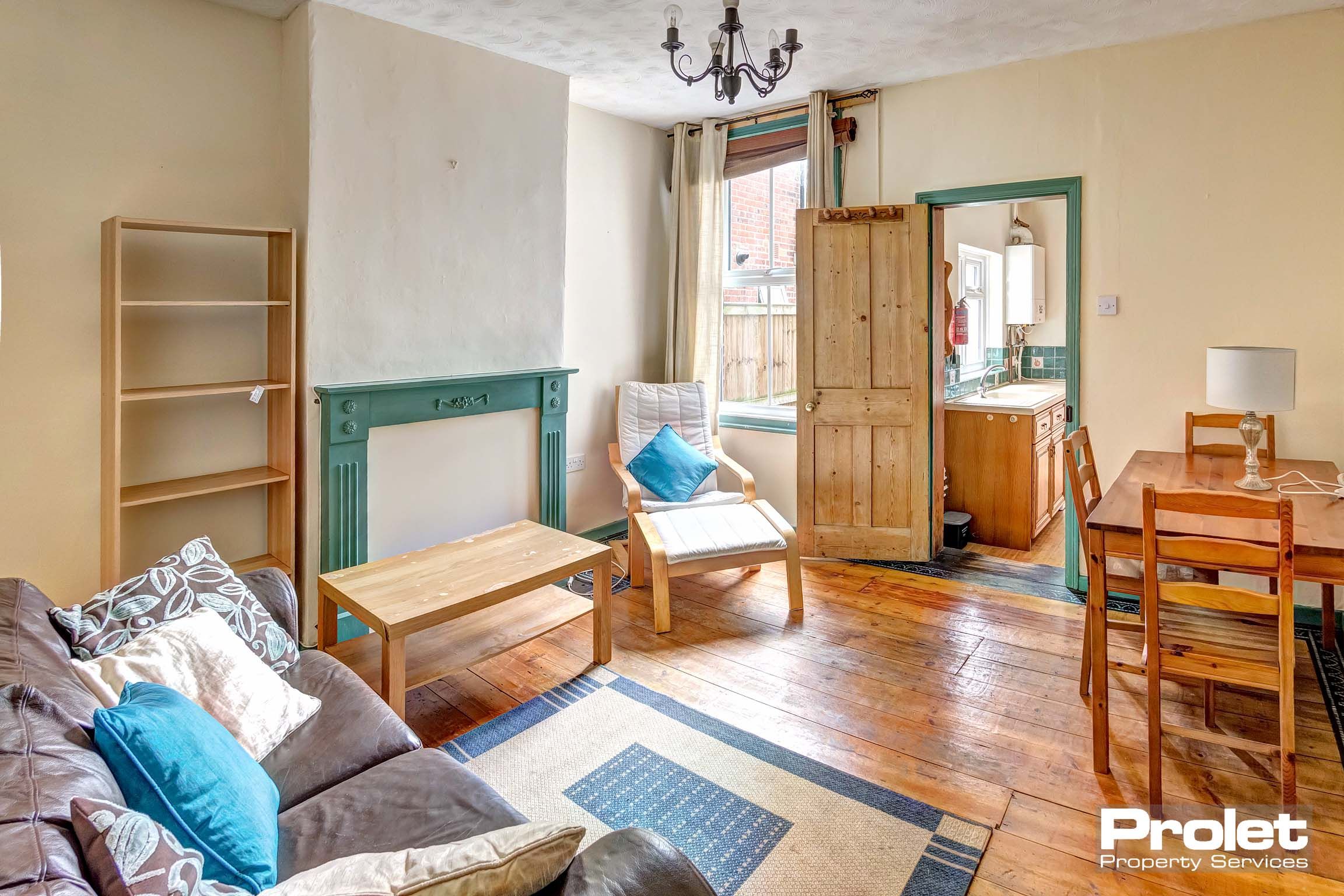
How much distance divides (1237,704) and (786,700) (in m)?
1.56

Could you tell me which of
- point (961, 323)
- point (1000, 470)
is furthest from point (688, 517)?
point (961, 323)

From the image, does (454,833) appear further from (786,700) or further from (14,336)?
(14,336)

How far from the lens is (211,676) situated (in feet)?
5.53

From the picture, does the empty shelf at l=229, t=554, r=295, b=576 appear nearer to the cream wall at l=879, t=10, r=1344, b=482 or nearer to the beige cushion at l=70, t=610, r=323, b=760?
the beige cushion at l=70, t=610, r=323, b=760

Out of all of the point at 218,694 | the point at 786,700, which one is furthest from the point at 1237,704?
the point at 218,694

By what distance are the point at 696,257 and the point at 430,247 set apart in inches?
73.2

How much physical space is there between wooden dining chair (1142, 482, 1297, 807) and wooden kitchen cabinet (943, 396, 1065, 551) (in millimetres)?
2290

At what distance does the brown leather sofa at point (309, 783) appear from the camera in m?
0.93

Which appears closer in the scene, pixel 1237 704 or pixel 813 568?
pixel 1237 704

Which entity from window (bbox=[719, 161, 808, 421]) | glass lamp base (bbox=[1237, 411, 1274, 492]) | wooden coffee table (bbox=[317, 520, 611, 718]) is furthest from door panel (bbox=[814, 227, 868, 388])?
wooden coffee table (bbox=[317, 520, 611, 718])

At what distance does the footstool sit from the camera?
331 cm

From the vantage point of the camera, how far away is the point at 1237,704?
2605mm

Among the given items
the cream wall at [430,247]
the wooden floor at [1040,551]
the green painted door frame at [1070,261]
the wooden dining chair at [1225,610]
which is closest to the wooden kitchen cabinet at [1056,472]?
the wooden floor at [1040,551]

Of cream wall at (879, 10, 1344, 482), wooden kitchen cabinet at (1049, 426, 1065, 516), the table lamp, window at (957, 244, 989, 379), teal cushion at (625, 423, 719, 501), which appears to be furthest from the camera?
window at (957, 244, 989, 379)
